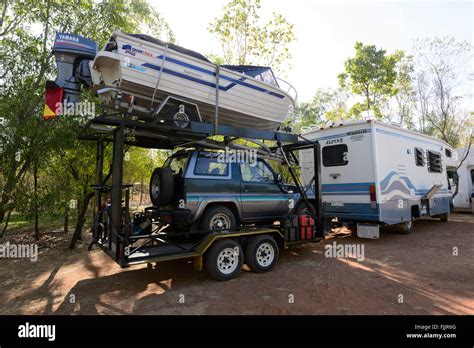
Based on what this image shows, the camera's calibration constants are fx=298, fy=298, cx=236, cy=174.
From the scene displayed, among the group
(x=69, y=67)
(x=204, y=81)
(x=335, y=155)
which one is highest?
(x=69, y=67)

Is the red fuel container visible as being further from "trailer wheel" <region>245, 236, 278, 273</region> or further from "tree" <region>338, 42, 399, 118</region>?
"tree" <region>338, 42, 399, 118</region>

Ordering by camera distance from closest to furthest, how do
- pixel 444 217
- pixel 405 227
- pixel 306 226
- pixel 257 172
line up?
pixel 257 172 → pixel 306 226 → pixel 405 227 → pixel 444 217

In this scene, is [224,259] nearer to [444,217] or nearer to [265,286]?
[265,286]

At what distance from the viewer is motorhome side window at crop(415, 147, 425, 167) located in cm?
930

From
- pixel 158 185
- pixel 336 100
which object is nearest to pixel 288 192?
pixel 158 185

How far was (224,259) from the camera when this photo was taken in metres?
5.08

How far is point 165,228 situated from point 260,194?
2.06 meters

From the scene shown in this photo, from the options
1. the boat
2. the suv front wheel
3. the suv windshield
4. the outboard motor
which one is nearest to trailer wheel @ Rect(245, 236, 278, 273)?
the suv front wheel

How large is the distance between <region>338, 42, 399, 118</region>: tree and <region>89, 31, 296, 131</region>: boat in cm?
1391

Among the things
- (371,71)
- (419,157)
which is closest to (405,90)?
(371,71)

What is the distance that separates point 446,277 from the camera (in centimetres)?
511

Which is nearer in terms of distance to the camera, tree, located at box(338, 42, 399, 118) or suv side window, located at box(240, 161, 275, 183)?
suv side window, located at box(240, 161, 275, 183)
